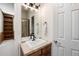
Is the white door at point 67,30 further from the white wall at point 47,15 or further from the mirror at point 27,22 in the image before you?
the mirror at point 27,22

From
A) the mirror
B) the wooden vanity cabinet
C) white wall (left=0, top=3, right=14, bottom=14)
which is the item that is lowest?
the wooden vanity cabinet

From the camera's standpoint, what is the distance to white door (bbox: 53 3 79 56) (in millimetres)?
1389

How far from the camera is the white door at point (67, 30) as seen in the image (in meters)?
1.39

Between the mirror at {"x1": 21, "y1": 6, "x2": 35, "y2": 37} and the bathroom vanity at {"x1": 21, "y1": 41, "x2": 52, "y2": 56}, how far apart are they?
0.16 meters

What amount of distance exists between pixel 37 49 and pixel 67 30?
1.56 feet

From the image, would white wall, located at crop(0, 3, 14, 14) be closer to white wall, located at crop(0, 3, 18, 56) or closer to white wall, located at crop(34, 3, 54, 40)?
white wall, located at crop(0, 3, 18, 56)

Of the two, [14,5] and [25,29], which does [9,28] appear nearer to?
[25,29]

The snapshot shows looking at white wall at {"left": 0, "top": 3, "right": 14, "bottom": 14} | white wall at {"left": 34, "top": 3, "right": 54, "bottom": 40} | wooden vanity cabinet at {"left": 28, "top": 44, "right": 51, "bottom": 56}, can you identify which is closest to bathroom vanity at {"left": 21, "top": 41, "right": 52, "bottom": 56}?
wooden vanity cabinet at {"left": 28, "top": 44, "right": 51, "bottom": 56}

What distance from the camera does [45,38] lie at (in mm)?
1441

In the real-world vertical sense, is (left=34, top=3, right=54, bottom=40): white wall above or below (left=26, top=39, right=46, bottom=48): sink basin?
above

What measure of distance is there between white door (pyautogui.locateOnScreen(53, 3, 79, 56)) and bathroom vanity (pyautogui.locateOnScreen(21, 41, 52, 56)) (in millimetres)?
98

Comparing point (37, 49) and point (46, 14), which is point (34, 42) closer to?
point (37, 49)

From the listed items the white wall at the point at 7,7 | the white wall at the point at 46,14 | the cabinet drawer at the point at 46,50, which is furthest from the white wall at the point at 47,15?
the white wall at the point at 7,7

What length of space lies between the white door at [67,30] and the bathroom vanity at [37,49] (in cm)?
10
